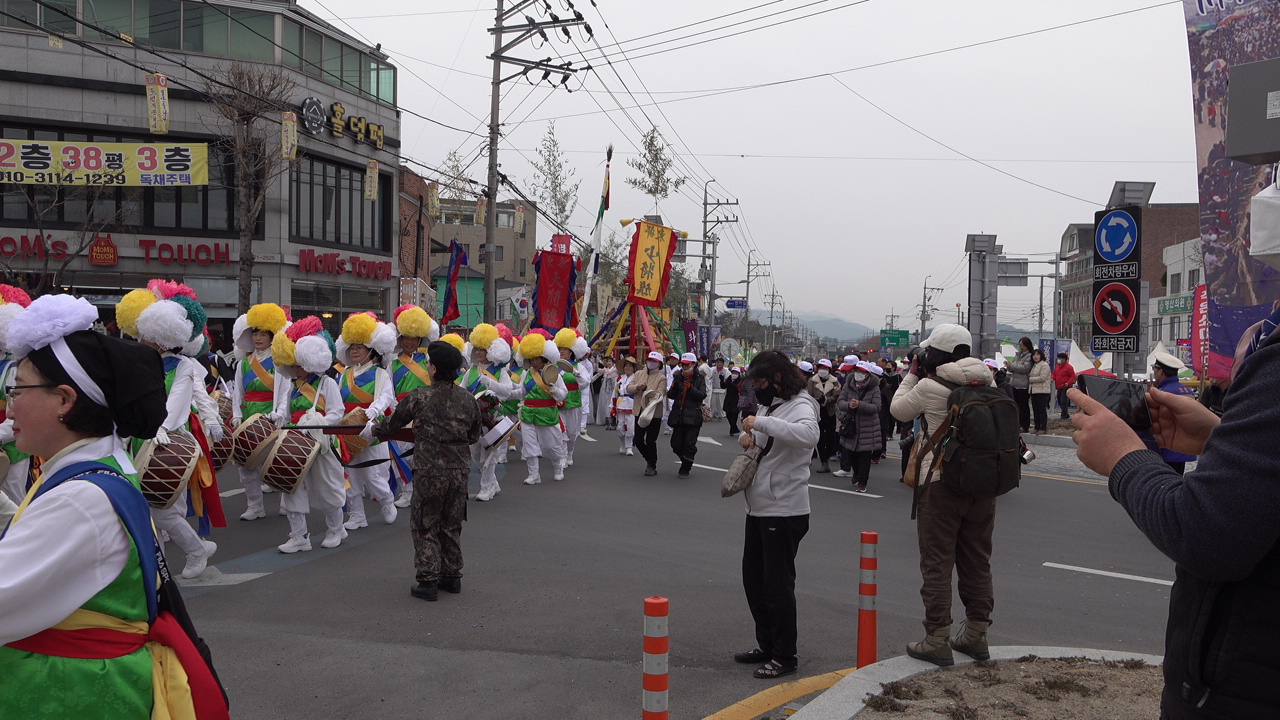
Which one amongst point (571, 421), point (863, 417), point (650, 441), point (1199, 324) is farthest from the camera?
point (1199, 324)

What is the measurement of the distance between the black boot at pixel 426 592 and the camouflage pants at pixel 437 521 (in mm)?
39

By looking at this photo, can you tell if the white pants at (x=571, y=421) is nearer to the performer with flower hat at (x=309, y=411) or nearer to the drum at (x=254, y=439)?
the performer with flower hat at (x=309, y=411)

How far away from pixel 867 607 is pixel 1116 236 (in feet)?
24.3

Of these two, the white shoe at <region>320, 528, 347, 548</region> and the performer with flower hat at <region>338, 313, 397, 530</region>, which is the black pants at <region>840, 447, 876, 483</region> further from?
the white shoe at <region>320, 528, 347, 548</region>

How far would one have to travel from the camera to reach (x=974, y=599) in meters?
5.12

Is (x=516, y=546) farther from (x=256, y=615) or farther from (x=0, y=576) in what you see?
(x=0, y=576)

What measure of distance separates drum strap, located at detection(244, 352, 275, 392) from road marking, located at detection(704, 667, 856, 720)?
633 cm

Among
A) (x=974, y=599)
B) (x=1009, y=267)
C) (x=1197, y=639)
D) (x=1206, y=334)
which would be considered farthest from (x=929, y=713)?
(x=1206, y=334)

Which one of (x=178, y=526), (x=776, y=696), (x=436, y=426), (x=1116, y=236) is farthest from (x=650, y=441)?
(x=776, y=696)

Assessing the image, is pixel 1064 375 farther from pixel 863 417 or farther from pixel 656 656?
pixel 656 656

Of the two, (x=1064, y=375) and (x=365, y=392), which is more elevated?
(x=365, y=392)

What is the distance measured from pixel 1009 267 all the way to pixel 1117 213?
2939 millimetres

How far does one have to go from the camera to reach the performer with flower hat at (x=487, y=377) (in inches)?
427

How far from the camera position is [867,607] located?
4941 mm
